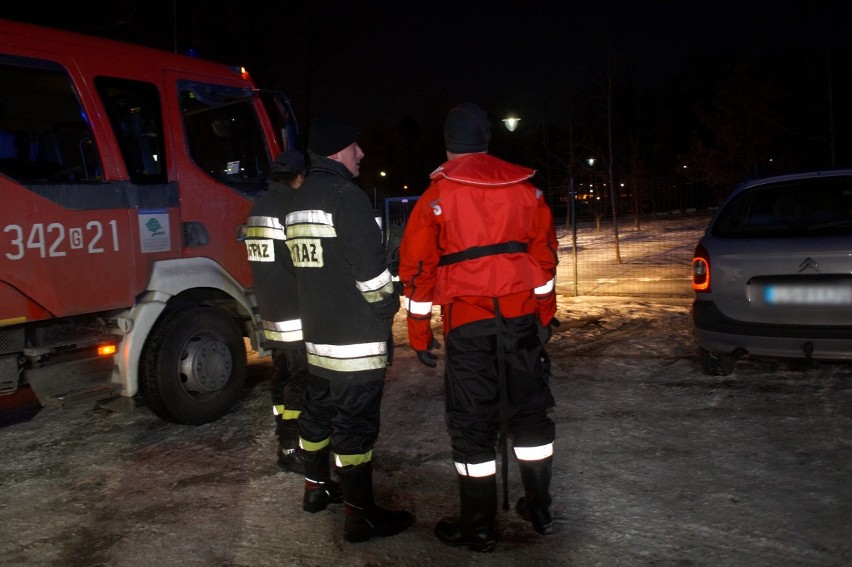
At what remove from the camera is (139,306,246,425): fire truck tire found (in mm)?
5129

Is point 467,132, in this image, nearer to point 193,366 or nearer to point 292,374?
point 292,374

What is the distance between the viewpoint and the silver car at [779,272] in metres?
5.00

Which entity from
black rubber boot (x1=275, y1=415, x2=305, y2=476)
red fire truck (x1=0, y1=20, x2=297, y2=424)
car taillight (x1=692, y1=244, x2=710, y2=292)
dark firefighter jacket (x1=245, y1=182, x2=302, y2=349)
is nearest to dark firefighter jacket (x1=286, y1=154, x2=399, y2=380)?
dark firefighter jacket (x1=245, y1=182, x2=302, y2=349)

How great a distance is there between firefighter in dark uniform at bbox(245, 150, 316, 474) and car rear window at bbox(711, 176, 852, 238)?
3.31 metres

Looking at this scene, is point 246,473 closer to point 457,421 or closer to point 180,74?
point 457,421

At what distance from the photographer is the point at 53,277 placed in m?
4.55

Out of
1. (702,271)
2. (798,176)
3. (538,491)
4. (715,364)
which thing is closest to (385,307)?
(538,491)

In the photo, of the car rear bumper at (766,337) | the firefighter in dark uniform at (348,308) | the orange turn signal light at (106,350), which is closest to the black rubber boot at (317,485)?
the firefighter in dark uniform at (348,308)

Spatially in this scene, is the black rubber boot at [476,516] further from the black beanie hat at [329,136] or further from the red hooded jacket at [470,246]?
the black beanie hat at [329,136]

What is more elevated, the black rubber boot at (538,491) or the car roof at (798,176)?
the car roof at (798,176)

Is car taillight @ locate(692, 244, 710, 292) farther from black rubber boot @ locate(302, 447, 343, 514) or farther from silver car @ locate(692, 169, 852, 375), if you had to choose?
black rubber boot @ locate(302, 447, 343, 514)

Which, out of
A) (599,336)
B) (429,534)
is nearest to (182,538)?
(429,534)

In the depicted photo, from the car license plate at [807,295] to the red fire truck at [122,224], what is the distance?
384 centimetres

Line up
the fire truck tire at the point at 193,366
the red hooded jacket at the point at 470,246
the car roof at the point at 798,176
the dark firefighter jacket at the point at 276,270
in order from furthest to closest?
the car roof at the point at 798,176
the fire truck tire at the point at 193,366
the dark firefighter jacket at the point at 276,270
the red hooded jacket at the point at 470,246
